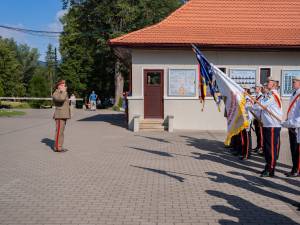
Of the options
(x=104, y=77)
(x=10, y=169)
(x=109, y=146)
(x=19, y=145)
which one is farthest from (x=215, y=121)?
(x=104, y=77)

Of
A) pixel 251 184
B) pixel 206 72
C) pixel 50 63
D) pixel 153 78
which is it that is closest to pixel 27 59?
pixel 50 63

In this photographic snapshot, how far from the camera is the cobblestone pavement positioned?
5812 millimetres

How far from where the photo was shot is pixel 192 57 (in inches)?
675

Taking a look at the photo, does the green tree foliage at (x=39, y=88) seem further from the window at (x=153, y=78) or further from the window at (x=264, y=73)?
the window at (x=264, y=73)

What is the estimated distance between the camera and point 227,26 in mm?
18203

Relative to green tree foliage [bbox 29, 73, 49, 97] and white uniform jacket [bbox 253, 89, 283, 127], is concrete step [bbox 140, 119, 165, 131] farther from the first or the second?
green tree foliage [bbox 29, 73, 49, 97]

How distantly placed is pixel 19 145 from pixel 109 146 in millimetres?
2812

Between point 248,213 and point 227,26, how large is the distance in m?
13.4

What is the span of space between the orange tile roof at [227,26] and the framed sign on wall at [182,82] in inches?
50.7

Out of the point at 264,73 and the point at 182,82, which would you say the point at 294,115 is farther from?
the point at 264,73

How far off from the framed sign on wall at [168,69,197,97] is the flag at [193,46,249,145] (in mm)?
7985

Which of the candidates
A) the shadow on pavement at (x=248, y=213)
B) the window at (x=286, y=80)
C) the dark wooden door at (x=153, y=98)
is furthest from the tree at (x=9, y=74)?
the shadow on pavement at (x=248, y=213)

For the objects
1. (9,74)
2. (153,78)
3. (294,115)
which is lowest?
(294,115)

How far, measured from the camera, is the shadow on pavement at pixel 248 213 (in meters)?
5.59
